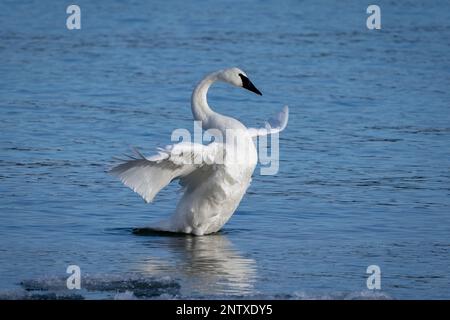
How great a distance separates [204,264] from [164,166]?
1071mm

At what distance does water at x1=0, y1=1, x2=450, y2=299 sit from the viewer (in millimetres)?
10562

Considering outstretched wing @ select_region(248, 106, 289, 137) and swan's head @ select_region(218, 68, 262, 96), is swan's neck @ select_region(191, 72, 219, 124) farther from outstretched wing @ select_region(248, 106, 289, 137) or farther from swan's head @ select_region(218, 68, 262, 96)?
outstretched wing @ select_region(248, 106, 289, 137)

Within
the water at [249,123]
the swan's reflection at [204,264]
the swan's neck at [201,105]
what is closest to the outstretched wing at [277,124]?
the swan's neck at [201,105]

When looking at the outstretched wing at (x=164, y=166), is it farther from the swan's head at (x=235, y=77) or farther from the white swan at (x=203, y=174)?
the swan's head at (x=235, y=77)

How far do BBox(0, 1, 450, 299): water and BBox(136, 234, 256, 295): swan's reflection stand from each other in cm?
3

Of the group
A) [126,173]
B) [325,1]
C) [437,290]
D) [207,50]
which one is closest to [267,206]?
[126,173]

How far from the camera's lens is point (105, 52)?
22188 mm

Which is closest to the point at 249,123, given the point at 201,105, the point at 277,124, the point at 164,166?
the point at 277,124

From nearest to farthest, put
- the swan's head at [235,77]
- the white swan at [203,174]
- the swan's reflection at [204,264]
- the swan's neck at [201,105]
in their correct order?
the swan's reflection at [204,264]
the white swan at [203,174]
the swan's neck at [201,105]
the swan's head at [235,77]

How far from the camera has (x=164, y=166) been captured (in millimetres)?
11297

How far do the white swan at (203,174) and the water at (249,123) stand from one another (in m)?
0.27

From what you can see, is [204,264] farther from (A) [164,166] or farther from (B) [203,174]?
(B) [203,174]

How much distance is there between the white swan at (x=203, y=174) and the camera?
11211 millimetres
